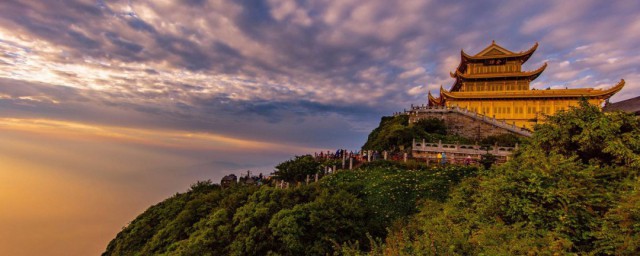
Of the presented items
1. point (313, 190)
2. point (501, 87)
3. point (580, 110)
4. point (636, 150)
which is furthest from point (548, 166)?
point (501, 87)

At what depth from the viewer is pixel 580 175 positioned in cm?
893

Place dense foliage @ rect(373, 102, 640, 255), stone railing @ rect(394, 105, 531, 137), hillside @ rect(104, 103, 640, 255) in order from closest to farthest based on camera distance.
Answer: dense foliage @ rect(373, 102, 640, 255) → hillside @ rect(104, 103, 640, 255) → stone railing @ rect(394, 105, 531, 137)

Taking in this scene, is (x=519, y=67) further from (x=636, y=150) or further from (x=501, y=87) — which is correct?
(x=636, y=150)

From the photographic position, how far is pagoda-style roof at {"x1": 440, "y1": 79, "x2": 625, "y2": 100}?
38.8 m

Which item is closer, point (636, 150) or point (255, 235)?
point (636, 150)

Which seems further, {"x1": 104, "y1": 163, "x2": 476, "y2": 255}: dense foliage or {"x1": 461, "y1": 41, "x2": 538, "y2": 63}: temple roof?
{"x1": 461, "y1": 41, "x2": 538, "y2": 63}: temple roof

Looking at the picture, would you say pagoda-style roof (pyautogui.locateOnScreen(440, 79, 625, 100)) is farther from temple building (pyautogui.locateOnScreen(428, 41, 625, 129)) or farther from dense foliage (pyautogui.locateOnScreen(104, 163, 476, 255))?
dense foliage (pyautogui.locateOnScreen(104, 163, 476, 255))

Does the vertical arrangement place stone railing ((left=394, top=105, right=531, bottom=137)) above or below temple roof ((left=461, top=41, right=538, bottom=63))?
below

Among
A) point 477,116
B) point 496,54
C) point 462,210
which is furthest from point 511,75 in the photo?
point 462,210

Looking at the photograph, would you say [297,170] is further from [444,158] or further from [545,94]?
[545,94]

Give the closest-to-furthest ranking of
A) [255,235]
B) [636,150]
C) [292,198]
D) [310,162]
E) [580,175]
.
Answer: [580,175], [636,150], [255,235], [292,198], [310,162]

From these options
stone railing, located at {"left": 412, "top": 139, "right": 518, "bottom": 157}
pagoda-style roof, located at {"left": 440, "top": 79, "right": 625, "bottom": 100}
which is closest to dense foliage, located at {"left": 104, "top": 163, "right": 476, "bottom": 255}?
stone railing, located at {"left": 412, "top": 139, "right": 518, "bottom": 157}

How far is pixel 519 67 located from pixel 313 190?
42799 mm

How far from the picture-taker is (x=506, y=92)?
140 feet
